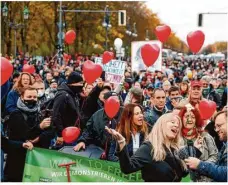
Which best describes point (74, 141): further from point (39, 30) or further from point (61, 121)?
point (39, 30)

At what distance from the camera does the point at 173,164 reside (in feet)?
17.5

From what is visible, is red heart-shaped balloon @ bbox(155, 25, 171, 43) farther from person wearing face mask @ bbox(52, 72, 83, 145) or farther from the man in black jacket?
→ the man in black jacket

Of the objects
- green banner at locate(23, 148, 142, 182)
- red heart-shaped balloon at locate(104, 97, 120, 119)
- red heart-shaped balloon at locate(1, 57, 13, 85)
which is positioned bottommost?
green banner at locate(23, 148, 142, 182)

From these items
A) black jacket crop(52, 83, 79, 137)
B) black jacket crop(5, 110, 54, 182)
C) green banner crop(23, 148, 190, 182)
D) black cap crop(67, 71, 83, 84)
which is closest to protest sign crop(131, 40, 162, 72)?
black cap crop(67, 71, 83, 84)

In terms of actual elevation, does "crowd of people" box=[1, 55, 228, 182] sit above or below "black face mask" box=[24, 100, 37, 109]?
below

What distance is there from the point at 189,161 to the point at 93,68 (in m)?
5.37

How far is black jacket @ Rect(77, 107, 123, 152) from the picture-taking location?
7523 millimetres

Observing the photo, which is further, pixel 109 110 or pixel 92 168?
pixel 109 110

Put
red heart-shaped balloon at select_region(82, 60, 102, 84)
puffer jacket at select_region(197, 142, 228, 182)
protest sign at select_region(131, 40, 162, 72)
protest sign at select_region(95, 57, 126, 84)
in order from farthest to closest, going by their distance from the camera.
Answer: protest sign at select_region(131, 40, 162, 72) → protest sign at select_region(95, 57, 126, 84) → red heart-shaped balloon at select_region(82, 60, 102, 84) → puffer jacket at select_region(197, 142, 228, 182)

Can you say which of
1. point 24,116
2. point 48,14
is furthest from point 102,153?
point 48,14

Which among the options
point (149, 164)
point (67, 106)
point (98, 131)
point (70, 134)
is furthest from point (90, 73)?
point (149, 164)

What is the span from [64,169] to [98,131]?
0.89 meters

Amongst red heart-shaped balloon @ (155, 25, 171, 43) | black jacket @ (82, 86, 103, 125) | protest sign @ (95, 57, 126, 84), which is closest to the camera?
black jacket @ (82, 86, 103, 125)

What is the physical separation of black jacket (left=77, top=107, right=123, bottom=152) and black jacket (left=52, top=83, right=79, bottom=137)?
71 cm
